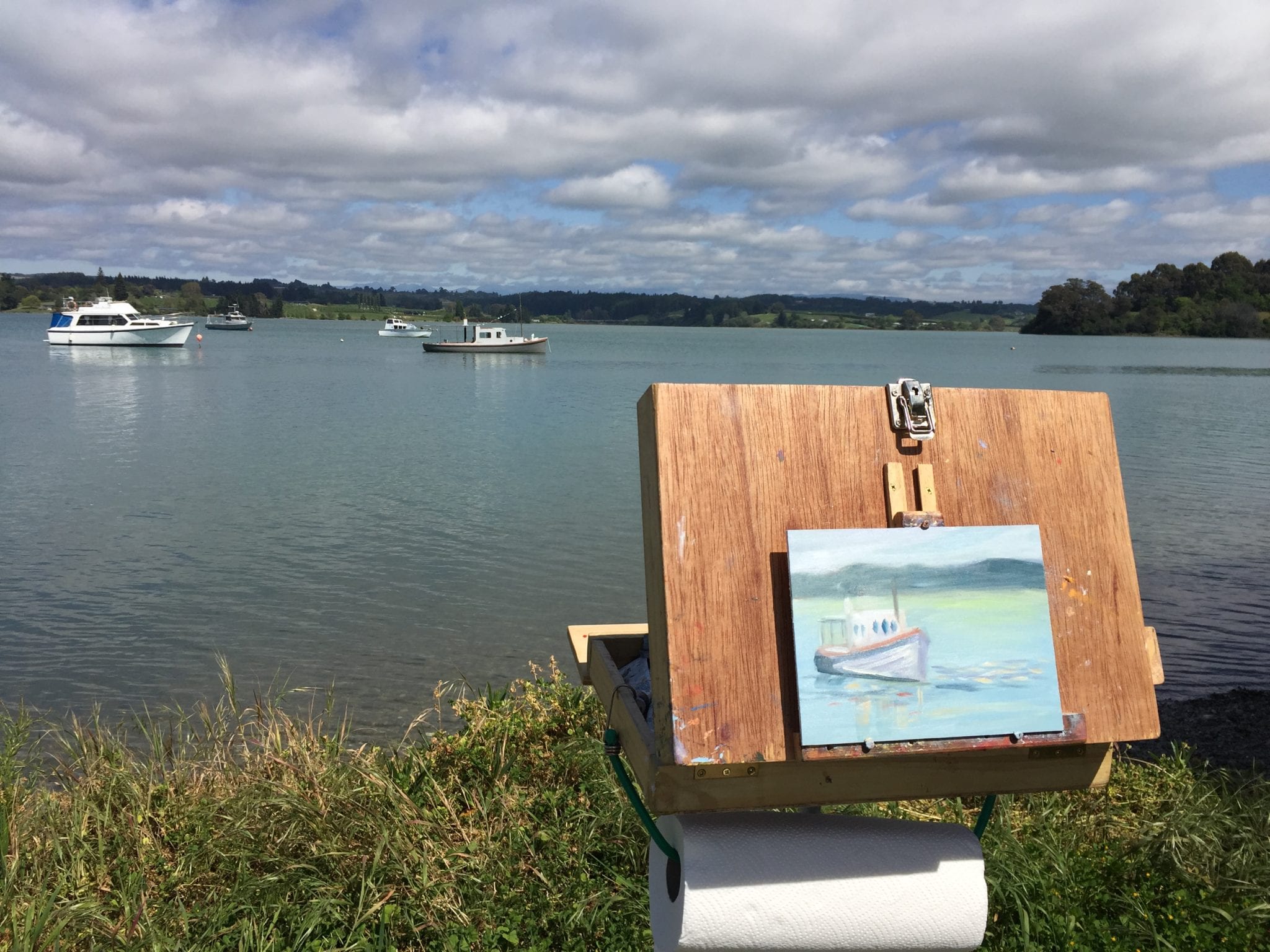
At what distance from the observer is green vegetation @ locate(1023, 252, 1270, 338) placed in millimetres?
129750

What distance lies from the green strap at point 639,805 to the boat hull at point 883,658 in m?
0.71

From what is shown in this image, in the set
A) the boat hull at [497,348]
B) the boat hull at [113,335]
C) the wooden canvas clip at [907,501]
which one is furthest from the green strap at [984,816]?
the boat hull at [497,348]

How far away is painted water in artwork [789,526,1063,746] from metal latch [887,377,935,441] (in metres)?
0.24

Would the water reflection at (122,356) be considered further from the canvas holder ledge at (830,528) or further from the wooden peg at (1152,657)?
the wooden peg at (1152,657)

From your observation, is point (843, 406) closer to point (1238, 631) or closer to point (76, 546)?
point (1238, 631)

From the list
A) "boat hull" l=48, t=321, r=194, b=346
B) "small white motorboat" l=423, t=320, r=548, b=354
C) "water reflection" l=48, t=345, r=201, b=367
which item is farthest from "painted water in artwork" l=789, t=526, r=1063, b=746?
"small white motorboat" l=423, t=320, r=548, b=354

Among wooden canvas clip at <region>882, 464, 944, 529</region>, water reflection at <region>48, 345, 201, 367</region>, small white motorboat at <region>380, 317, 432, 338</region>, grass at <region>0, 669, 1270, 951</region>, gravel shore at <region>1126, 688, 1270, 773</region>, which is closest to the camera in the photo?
wooden canvas clip at <region>882, 464, 944, 529</region>

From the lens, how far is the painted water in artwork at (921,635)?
2150 millimetres

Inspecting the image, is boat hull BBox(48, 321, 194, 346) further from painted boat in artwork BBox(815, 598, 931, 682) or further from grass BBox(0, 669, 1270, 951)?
painted boat in artwork BBox(815, 598, 931, 682)

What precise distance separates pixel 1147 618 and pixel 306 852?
1076cm

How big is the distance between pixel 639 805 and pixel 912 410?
119 cm

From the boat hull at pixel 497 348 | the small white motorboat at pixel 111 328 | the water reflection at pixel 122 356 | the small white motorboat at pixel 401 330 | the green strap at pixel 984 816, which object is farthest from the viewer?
the small white motorboat at pixel 401 330

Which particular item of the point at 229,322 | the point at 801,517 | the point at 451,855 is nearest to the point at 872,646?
the point at 801,517

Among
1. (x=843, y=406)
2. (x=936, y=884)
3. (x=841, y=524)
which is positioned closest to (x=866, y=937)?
(x=936, y=884)
